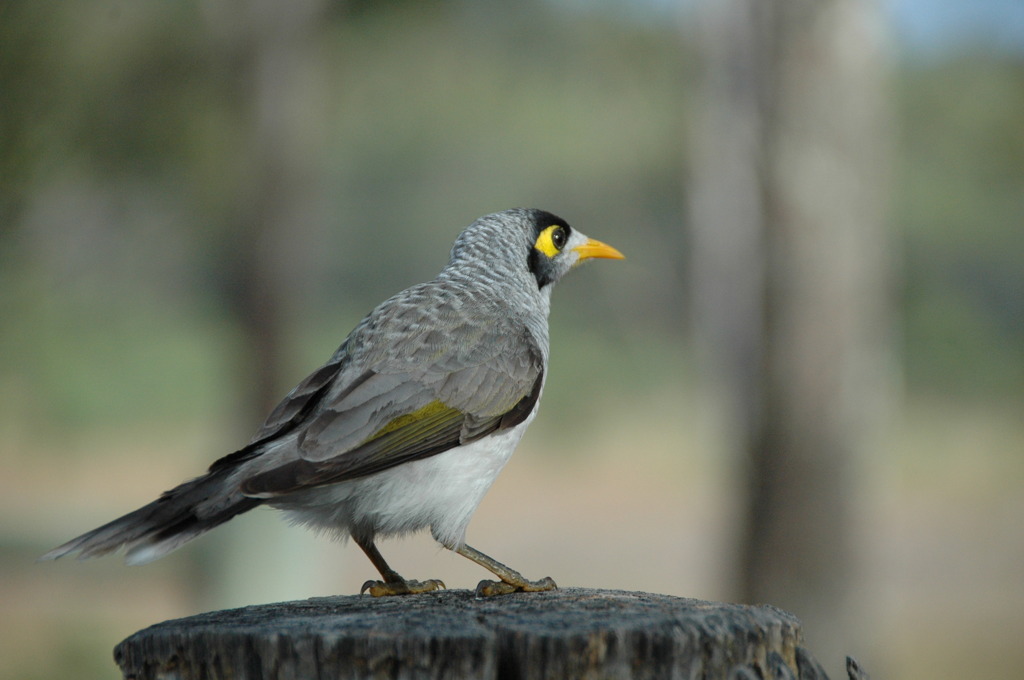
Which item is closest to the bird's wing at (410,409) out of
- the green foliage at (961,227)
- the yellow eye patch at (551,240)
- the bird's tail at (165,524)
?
the bird's tail at (165,524)

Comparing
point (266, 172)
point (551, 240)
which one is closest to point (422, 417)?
point (551, 240)

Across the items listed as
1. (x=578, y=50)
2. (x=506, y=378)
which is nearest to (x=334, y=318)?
(x=578, y=50)

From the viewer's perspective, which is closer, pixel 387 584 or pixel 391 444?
pixel 391 444

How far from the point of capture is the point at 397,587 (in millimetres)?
4484

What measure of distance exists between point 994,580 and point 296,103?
15.8 metres

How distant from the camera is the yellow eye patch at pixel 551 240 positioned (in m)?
5.82

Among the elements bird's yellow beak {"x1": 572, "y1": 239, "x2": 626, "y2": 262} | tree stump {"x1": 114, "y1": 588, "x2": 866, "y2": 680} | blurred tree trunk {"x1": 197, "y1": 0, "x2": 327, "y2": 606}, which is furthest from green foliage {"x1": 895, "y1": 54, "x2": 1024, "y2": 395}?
tree stump {"x1": 114, "y1": 588, "x2": 866, "y2": 680}

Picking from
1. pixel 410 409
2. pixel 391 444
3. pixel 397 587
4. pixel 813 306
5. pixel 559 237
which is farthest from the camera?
pixel 813 306

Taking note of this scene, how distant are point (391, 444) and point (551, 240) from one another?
2026 millimetres

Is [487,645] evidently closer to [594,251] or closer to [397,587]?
[397,587]

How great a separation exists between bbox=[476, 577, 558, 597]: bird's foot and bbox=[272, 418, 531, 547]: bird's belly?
0.35m

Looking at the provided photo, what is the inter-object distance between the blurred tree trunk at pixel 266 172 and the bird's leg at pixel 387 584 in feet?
29.0

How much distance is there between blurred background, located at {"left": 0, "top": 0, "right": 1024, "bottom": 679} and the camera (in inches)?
372

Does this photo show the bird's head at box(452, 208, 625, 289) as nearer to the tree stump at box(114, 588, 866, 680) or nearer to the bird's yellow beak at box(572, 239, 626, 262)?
the bird's yellow beak at box(572, 239, 626, 262)
